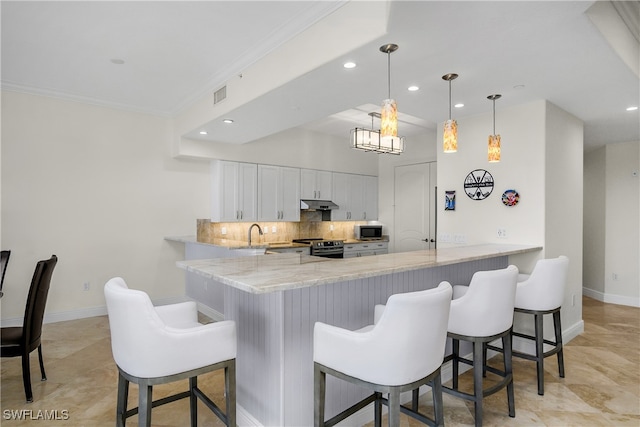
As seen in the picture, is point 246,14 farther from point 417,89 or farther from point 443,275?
point 443,275

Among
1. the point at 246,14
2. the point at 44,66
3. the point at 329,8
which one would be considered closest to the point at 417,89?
the point at 329,8

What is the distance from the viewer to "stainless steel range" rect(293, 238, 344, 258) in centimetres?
582

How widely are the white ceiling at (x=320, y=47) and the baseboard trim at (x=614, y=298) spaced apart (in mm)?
3019

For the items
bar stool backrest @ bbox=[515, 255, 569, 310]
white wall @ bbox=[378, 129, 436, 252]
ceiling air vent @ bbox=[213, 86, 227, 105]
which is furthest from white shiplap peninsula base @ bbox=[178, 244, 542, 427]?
white wall @ bbox=[378, 129, 436, 252]

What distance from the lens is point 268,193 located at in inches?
233

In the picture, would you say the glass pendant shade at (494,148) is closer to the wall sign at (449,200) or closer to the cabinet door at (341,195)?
the wall sign at (449,200)

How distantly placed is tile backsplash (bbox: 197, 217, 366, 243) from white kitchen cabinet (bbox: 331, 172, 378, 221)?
0.91 feet

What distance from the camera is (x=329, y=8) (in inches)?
97.7

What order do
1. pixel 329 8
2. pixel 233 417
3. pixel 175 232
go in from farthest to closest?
pixel 175 232 < pixel 329 8 < pixel 233 417

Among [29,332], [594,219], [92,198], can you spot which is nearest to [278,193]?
[92,198]

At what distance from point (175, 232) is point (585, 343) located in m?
5.39

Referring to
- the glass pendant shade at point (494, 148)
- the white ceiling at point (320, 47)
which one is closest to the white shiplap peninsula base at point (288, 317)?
the glass pendant shade at point (494, 148)

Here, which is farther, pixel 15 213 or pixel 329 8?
pixel 15 213

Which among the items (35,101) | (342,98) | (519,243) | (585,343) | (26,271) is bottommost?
(585,343)
